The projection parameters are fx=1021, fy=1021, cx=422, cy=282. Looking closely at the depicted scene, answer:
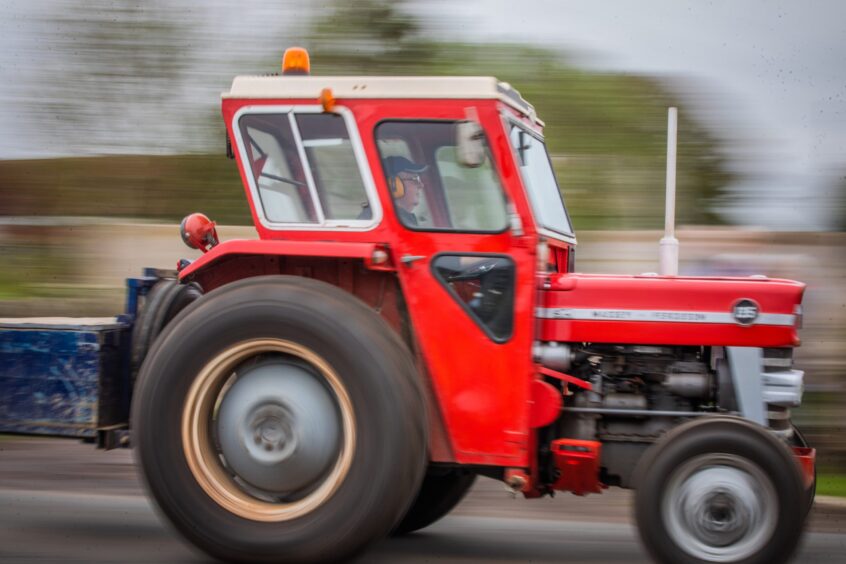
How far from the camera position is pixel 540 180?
5004mm

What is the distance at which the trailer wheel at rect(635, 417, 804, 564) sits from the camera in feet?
13.6

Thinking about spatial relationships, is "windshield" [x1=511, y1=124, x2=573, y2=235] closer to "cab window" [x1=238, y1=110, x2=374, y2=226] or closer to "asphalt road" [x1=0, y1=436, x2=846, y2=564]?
"cab window" [x1=238, y1=110, x2=374, y2=226]

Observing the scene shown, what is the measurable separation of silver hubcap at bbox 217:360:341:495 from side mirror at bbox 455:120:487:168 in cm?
115

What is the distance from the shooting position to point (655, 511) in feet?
13.7

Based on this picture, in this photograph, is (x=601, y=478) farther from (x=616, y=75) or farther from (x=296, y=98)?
(x=616, y=75)

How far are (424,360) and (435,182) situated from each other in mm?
787

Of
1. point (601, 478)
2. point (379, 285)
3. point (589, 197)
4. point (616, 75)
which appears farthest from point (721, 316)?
point (616, 75)

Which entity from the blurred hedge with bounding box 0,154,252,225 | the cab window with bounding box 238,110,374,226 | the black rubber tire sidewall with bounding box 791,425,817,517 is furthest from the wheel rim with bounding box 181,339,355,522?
the blurred hedge with bounding box 0,154,252,225

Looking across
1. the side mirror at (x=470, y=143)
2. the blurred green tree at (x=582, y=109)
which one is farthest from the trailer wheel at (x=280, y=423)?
the blurred green tree at (x=582, y=109)

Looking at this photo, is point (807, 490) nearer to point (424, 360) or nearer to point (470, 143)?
point (424, 360)

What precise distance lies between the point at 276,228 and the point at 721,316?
202cm

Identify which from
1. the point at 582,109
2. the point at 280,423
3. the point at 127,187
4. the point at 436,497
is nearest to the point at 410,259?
the point at 280,423

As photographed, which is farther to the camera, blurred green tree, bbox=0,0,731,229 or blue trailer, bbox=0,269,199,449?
blurred green tree, bbox=0,0,731,229

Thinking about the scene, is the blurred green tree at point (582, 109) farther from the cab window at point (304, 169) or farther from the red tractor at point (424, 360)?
the cab window at point (304, 169)
